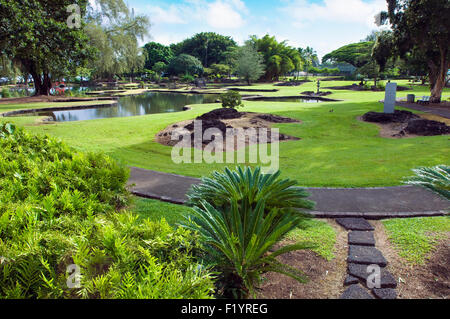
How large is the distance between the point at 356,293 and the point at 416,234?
187 cm

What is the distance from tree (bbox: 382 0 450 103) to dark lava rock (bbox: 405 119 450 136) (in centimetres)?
1040

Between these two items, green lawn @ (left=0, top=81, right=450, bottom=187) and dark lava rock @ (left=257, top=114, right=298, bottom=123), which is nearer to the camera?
green lawn @ (left=0, top=81, right=450, bottom=187)

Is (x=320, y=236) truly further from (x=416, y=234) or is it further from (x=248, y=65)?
(x=248, y=65)

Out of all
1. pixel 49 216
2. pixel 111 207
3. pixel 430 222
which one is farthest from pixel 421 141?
pixel 49 216

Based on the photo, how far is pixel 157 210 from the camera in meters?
4.87

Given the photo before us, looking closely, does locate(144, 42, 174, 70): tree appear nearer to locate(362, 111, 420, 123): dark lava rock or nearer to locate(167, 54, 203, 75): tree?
locate(167, 54, 203, 75): tree

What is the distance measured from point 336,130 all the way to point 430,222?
10845mm

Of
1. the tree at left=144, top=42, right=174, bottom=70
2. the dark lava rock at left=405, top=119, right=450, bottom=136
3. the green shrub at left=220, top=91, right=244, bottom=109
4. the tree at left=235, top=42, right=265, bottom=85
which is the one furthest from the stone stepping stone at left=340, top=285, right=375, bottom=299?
the tree at left=144, top=42, right=174, bottom=70

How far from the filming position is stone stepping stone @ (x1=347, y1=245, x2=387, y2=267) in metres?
3.37

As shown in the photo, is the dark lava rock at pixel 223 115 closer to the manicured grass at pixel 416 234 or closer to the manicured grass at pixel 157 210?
the manicured grass at pixel 157 210

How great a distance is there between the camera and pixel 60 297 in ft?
6.75

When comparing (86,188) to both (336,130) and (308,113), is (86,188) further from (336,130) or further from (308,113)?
(308,113)

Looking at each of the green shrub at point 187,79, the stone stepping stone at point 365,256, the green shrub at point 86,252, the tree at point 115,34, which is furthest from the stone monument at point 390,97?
the green shrub at point 187,79

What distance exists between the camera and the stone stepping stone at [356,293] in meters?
2.78
